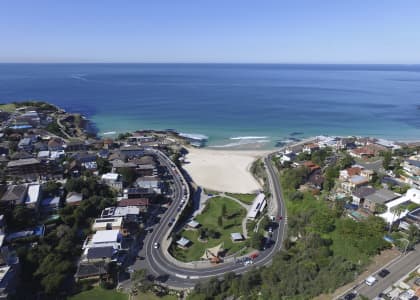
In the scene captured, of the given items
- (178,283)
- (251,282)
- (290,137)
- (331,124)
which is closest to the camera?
(251,282)

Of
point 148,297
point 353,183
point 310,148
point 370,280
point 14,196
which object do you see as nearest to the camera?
point 370,280

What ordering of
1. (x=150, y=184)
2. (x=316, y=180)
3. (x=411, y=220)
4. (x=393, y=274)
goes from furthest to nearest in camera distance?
(x=150, y=184) < (x=316, y=180) < (x=411, y=220) < (x=393, y=274)

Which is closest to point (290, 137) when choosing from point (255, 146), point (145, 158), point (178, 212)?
point (255, 146)

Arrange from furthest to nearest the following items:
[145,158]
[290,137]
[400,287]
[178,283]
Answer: [290,137], [145,158], [178,283], [400,287]

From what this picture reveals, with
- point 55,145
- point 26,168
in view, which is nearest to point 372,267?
point 26,168

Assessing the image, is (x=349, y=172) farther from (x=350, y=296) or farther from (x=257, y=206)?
(x=350, y=296)

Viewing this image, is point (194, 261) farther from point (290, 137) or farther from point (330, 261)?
point (290, 137)

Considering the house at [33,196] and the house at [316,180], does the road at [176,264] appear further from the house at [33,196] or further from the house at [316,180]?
the house at [33,196]
